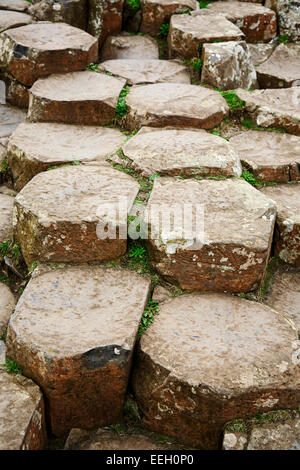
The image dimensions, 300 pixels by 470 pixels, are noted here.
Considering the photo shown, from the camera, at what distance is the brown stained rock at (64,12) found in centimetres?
382

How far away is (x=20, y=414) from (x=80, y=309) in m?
0.44

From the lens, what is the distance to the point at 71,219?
6.71 ft

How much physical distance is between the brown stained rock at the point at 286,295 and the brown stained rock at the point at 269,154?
0.55 m

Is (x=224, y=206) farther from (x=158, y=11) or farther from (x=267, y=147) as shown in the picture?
(x=158, y=11)

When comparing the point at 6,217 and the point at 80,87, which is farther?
the point at 80,87

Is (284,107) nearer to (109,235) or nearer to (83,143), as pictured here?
(83,143)

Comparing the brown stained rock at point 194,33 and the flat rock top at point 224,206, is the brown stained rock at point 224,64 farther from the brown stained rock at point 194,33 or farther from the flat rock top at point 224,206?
the flat rock top at point 224,206

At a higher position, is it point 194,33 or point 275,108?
point 194,33

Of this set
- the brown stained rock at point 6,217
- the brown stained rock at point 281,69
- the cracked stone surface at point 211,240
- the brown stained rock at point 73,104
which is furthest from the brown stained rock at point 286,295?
the brown stained rock at point 281,69

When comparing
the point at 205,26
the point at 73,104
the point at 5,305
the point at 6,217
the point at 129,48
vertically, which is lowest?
the point at 5,305

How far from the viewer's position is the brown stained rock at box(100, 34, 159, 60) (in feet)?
12.4

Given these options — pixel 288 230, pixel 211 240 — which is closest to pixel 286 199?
pixel 288 230

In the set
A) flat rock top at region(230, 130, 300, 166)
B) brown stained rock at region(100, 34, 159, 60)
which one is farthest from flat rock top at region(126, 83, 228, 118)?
brown stained rock at region(100, 34, 159, 60)
